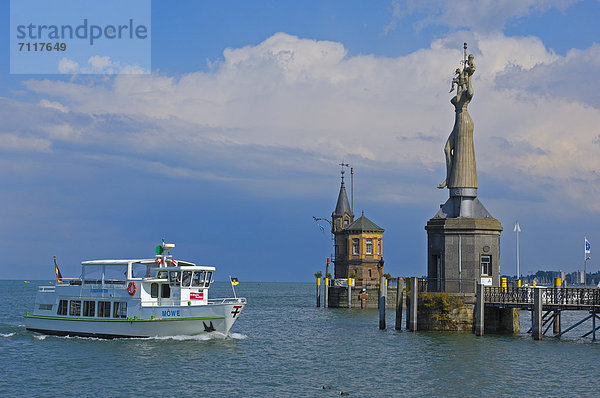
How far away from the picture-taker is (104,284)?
48562mm

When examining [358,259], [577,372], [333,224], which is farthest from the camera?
[333,224]

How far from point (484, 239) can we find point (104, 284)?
78.8 feet

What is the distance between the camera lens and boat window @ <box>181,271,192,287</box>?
155ft

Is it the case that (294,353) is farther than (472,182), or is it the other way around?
(472,182)

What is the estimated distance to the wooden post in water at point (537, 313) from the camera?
136ft

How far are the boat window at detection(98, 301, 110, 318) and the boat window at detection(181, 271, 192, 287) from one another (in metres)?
4.98

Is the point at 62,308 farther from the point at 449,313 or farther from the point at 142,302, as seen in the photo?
the point at 449,313

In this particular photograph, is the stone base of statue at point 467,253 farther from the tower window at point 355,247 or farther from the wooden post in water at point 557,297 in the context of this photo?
the tower window at point 355,247

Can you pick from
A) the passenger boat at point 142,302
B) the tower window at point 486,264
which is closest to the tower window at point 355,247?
the passenger boat at point 142,302

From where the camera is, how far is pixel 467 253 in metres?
45.5

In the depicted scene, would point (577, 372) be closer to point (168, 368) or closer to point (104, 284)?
point (168, 368)

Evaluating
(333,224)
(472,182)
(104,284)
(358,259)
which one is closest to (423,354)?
(472,182)

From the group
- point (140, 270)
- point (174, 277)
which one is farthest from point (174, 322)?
point (140, 270)

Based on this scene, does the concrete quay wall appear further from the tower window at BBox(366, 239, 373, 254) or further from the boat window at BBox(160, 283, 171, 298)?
the boat window at BBox(160, 283, 171, 298)
